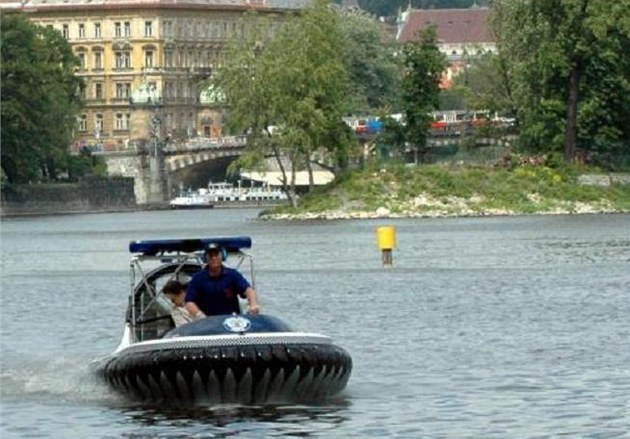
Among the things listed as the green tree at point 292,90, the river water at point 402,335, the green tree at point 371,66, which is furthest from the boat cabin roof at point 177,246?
the green tree at point 371,66

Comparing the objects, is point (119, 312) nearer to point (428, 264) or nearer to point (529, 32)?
point (428, 264)

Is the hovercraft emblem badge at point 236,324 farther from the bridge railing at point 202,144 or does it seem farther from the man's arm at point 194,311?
the bridge railing at point 202,144

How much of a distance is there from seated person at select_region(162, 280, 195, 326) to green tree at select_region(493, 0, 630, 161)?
73.6 metres

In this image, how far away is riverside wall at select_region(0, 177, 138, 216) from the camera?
514 ft

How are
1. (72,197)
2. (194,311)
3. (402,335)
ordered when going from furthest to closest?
(72,197)
(402,335)
(194,311)

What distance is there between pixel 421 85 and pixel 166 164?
66.2 meters

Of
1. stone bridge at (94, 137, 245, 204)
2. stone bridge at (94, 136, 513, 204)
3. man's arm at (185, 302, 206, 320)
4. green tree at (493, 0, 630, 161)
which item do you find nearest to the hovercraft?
man's arm at (185, 302, 206, 320)

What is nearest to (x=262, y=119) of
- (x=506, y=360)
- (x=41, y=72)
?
(x=41, y=72)

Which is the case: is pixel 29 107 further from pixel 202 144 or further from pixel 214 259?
pixel 214 259

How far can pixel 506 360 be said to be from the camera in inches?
1578

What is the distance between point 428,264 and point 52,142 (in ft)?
291

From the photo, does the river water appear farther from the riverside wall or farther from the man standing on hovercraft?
the riverside wall

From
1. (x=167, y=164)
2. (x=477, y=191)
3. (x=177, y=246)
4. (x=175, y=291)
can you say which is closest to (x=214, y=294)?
(x=175, y=291)

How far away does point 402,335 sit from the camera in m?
45.4
